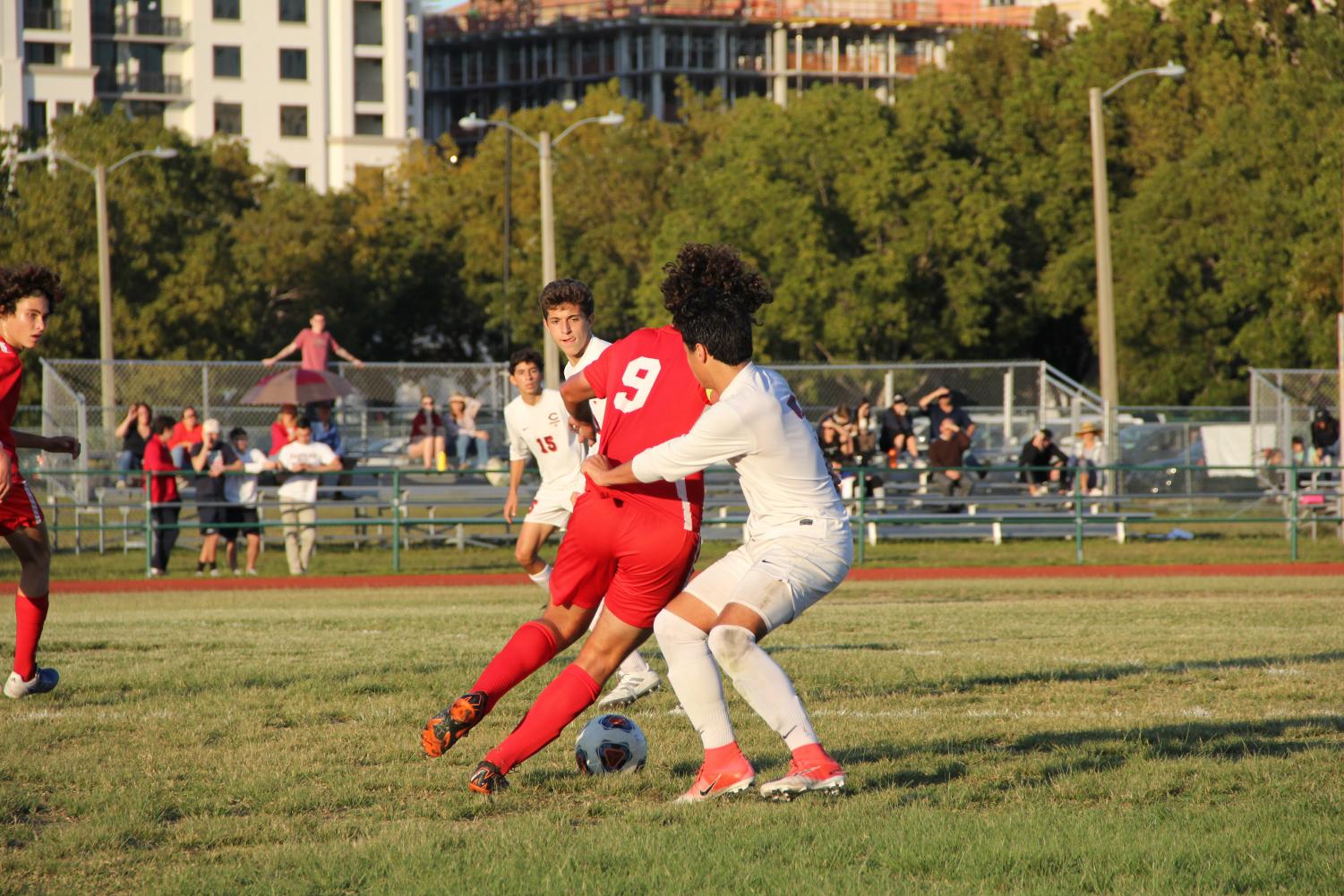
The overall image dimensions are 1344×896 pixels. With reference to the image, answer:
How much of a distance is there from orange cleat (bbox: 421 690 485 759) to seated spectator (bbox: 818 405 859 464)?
14916 mm

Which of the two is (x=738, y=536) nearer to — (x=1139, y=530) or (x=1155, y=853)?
(x=1139, y=530)

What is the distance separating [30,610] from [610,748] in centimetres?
328

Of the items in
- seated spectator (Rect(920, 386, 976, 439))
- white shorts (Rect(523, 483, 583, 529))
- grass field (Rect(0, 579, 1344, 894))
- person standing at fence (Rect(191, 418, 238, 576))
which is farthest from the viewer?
seated spectator (Rect(920, 386, 976, 439))

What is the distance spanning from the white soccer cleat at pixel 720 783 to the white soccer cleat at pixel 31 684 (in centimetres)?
369

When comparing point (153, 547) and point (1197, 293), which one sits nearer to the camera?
point (153, 547)

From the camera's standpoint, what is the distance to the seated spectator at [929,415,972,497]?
21.2 metres

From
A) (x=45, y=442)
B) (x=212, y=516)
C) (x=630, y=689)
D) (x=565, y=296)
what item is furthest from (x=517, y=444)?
(x=212, y=516)

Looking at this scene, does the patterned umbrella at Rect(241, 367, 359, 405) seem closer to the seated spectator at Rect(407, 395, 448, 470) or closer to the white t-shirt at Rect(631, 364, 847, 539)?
the seated spectator at Rect(407, 395, 448, 470)

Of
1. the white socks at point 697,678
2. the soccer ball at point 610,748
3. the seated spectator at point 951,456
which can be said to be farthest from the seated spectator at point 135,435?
the white socks at point 697,678

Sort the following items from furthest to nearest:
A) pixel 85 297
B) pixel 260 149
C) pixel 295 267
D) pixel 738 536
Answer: pixel 260 149 → pixel 295 267 → pixel 85 297 → pixel 738 536

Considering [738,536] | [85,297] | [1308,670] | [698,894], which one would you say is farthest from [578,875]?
[85,297]

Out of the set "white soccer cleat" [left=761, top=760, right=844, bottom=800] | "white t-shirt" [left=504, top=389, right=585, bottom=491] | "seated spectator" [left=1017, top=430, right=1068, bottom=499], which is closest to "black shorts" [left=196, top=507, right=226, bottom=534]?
"white t-shirt" [left=504, top=389, right=585, bottom=491]

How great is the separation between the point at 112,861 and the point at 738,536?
1625 centimetres

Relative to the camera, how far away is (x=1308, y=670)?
28.7ft
